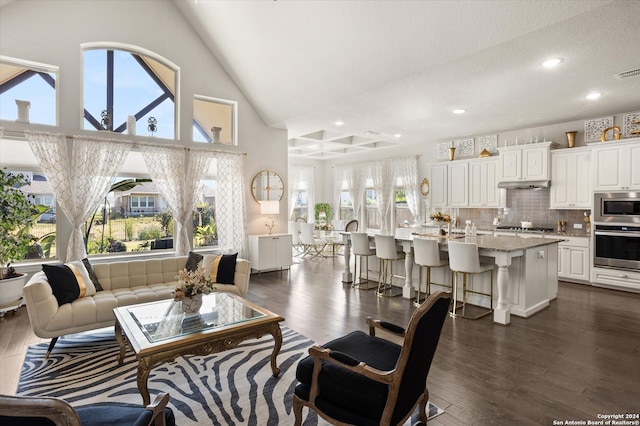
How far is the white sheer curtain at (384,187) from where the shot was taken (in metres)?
9.90

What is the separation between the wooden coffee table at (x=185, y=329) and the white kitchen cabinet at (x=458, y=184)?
6.29 meters

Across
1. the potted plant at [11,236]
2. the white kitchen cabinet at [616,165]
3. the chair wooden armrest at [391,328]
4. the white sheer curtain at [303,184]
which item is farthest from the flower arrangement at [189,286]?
the white sheer curtain at [303,184]

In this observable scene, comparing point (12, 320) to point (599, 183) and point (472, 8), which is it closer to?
point (472, 8)

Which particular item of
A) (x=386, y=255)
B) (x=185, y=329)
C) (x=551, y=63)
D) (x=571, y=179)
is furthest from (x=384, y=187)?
(x=185, y=329)

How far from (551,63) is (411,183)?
5266 mm

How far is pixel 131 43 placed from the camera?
18.9ft

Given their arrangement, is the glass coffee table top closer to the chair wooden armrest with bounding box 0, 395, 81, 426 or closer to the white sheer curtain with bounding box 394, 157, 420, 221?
the chair wooden armrest with bounding box 0, 395, 81, 426

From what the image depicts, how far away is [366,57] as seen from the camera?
4.59m

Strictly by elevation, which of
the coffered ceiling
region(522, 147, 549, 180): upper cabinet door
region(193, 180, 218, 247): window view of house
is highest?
the coffered ceiling

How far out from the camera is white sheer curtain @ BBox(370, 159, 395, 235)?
9898 mm

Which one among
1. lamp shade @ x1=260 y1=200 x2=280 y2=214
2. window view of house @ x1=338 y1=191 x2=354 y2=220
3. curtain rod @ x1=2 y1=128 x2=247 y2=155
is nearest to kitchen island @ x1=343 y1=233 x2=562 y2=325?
lamp shade @ x1=260 y1=200 x2=280 y2=214

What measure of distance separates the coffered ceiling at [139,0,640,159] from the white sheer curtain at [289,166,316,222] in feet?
13.3

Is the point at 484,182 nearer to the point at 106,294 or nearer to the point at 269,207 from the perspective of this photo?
the point at 269,207

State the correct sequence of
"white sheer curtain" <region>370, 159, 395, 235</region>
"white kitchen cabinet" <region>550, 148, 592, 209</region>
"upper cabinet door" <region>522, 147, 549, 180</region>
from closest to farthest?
1. "white kitchen cabinet" <region>550, 148, 592, 209</region>
2. "upper cabinet door" <region>522, 147, 549, 180</region>
3. "white sheer curtain" <region>370, 159, 395, 235</region>
